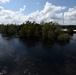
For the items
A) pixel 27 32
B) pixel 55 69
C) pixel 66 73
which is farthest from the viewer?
pixel 27 32

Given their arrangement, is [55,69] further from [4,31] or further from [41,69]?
[4,31]

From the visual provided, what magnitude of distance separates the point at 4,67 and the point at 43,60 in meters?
9.29

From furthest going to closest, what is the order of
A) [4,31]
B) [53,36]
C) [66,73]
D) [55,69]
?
[4,31] → [53,36] → [55,69] → [66,73]

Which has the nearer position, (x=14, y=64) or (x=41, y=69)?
(x=41, y=69)

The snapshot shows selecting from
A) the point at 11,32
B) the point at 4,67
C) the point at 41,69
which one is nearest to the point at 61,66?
the point at 41,69

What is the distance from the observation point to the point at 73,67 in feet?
90.1

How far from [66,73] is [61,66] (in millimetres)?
3755

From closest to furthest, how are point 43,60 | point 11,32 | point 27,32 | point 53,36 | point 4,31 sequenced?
point 43,60, point 53,36, point 27,32, point 11,32, point 4,31

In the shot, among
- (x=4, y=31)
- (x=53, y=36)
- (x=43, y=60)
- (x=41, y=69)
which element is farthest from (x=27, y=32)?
(x=41, y=69)

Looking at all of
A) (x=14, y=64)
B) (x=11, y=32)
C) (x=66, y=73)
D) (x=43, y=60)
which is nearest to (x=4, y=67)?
(x=14, y=64)

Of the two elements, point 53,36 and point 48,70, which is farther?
point 53,36

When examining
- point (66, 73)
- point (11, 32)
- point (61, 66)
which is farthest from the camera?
point (11, 32)

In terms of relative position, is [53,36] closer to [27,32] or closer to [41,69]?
[27,32]

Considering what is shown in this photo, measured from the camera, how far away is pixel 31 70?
84.7 ft
